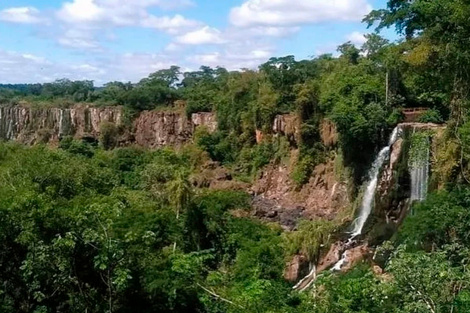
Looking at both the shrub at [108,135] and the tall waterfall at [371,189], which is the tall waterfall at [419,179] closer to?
the tall waterfall at [371,189]

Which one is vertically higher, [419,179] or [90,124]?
[90,124]

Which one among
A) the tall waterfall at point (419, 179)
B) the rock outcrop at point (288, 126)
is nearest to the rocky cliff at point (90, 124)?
the rock outcrop at point (288, 126)

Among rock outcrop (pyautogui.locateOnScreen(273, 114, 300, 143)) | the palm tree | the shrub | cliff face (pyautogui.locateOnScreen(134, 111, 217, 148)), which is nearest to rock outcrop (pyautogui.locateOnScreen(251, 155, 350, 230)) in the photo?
rock outcrop (pyautogui.locateOnScreen(273, 114, 300, 143))

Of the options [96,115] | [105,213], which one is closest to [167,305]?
[105,213]

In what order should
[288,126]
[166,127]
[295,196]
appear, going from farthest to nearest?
[166,127] → [288,126] → [295,196]

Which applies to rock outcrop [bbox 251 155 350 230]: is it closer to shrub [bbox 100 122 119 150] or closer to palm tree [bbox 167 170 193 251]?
palm tree [bbox 167 170 193 251]

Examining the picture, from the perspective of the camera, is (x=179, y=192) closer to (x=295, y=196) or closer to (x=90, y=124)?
(x=295, y=196)

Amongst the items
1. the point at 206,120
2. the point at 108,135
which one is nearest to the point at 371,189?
the point at 206,120
